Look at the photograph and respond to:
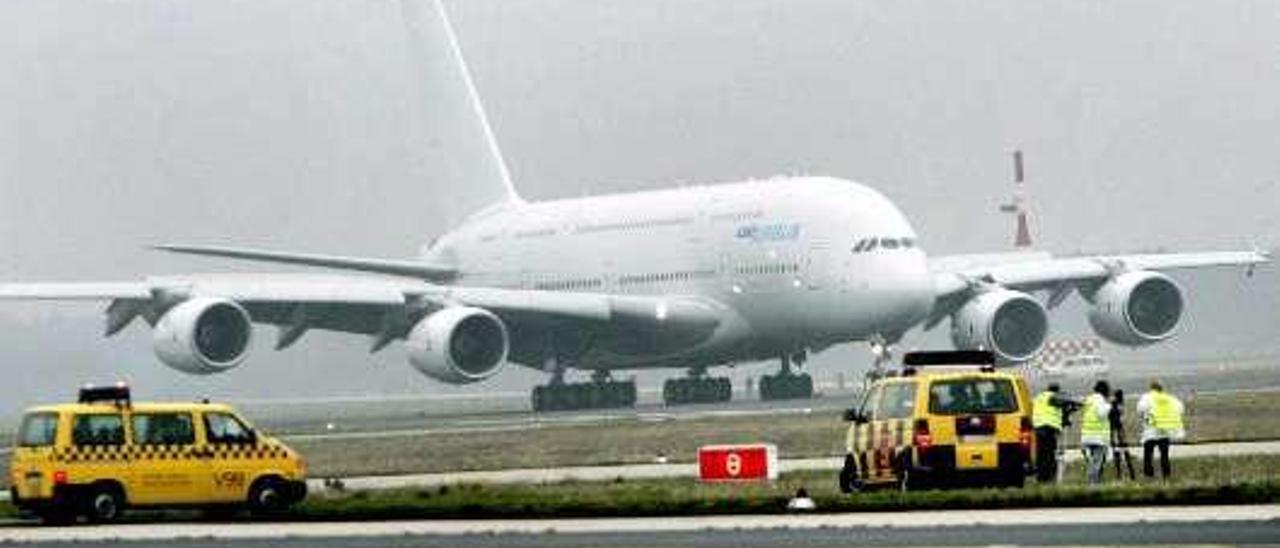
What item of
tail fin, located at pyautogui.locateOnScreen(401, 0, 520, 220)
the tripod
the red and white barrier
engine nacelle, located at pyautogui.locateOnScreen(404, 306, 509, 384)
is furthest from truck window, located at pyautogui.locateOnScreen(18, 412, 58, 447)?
tail fin, located at pyautogui.locateOnScreen(401, 0, 520, 220)

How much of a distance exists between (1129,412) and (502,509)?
96.4 ft

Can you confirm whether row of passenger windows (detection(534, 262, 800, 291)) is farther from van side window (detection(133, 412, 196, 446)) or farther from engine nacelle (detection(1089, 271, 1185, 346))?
van side window (detection(133, 412, 196, 446))

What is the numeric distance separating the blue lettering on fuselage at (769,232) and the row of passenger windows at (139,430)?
4292 centimetres

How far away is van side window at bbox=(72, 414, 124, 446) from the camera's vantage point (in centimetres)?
4488

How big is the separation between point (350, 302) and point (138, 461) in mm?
40991

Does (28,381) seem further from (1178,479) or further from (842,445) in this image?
(1178,479)

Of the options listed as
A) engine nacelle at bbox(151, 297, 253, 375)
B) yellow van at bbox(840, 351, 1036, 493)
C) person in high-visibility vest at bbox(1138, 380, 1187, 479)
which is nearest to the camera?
yellow van at bbox(840, 351, 1036, 493)

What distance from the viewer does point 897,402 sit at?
1745 inches

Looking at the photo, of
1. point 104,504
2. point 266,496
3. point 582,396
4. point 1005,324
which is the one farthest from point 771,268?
point 104,504

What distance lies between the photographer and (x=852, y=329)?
8800cm

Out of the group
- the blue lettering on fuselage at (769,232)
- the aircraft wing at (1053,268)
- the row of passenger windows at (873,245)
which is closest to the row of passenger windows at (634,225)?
the blue lettering on fuselage at (769,232)

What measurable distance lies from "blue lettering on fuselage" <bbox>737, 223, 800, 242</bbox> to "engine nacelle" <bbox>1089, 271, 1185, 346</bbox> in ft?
32.6

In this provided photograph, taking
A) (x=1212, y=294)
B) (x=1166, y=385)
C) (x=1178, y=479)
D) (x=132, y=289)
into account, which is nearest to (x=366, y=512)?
(x=1178, y=479)

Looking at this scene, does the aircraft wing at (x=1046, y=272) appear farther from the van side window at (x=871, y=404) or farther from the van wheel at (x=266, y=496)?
the van wheel at (x=266, y=496)
